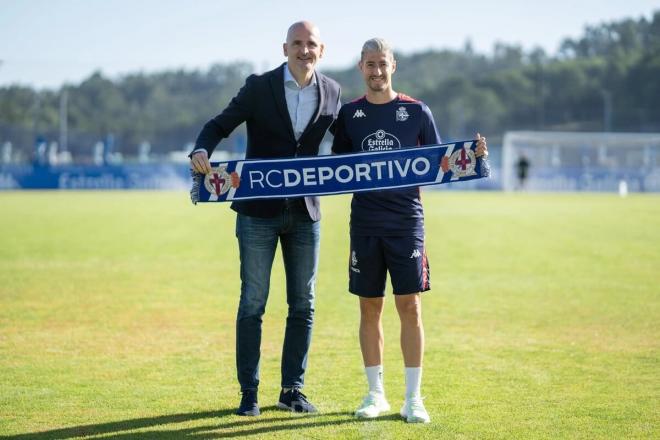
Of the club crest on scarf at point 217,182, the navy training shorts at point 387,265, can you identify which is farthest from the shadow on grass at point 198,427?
the club crest on scarf at point 217,182

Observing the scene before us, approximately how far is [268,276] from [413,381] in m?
1.06

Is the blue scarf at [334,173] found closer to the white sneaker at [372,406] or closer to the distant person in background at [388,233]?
the distant person in background at [388,233]

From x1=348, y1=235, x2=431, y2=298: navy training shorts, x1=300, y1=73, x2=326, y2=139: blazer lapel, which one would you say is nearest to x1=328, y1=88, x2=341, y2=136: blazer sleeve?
x1=300, y1=73, x2=326, y2=139: blazer lapel

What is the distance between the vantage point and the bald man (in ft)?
18.2

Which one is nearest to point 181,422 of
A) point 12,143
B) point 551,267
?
point 551,267

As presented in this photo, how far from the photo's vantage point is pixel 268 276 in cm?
571

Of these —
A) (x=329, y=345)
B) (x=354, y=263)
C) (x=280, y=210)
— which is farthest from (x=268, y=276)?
(x=329, y=345)

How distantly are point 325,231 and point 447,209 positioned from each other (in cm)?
922

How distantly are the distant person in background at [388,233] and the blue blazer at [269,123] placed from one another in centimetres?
16

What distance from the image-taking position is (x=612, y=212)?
2700cm

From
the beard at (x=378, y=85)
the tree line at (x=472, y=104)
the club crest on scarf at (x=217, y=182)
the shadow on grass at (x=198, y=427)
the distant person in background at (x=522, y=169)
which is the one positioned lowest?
the shadow on grass at (x=198, y=427)

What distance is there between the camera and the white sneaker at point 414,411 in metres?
5.34

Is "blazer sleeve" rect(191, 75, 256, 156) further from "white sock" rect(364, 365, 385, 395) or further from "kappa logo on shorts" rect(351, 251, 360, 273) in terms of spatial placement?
"white sock" rect(364, 365, 385, 395)

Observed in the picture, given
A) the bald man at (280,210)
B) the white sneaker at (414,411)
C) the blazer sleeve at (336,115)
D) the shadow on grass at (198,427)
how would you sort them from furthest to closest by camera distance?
1. the blazer sleeve at (336,115)
2. the bald man at (280,210)
3. the white sneaker at (414,411)
4. the shadow on grass at (198,427)
